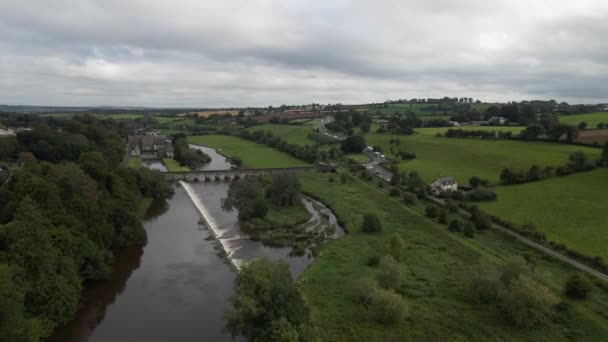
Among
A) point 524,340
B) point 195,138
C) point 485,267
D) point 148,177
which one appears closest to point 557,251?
point 485,267

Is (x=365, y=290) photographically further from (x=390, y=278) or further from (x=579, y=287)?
(x=579, y=287)

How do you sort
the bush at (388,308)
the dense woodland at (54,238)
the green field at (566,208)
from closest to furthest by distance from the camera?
the dense woodland at (54,238) < the bush at (388,308) < the green field at (566,208)

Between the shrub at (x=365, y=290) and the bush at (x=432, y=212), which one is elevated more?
the bush at (x=432, y=212)

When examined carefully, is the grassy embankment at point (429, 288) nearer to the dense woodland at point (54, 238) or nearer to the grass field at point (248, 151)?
the dense woodland at point (54, 238)

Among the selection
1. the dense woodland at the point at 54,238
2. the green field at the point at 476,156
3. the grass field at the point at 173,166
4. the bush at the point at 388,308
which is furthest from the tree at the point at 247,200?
the grass field at the point at 173,166

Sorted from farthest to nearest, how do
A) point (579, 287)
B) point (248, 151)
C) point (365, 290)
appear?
point (248, 151) < point (365, 290) < point (579, 287)

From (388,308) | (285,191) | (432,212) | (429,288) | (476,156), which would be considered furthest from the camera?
(476,156)

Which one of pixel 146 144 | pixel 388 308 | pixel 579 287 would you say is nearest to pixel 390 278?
pixel 388 308
